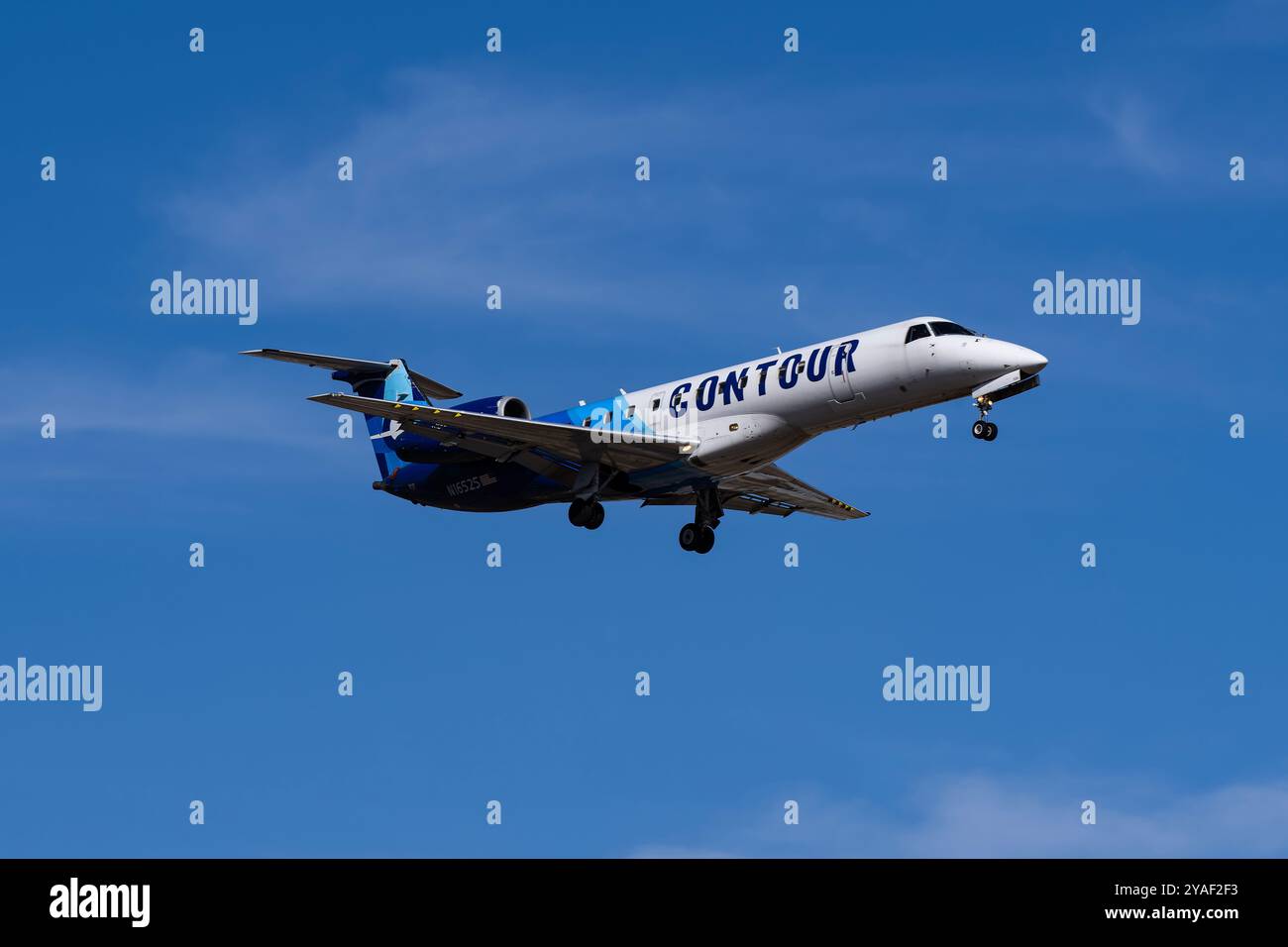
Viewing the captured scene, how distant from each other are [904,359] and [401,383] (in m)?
15.4

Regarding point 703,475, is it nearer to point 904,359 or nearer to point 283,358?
point 904,359

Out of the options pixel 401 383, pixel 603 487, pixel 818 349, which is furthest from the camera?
pixel 401 383

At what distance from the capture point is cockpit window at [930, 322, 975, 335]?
3869 cm

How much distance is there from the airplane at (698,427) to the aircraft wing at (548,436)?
38mm

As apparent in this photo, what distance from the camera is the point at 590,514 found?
4275 cm

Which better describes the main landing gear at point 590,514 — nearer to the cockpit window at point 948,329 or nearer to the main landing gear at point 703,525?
the main landing gear at point 703,525

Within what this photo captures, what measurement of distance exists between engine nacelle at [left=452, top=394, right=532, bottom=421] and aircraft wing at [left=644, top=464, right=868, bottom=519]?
3.76m

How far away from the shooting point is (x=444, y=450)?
145 ft

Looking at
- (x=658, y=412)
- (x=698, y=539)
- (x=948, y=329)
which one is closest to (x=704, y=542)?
(x=698, y=539)

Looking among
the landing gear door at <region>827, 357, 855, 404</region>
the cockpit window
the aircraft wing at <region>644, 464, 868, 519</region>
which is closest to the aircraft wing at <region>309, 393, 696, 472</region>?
the aircraft wing at <region>644, 464, 868, 519</region>

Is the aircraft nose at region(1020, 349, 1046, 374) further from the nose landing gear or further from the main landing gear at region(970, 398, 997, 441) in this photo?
the nose landing gear
